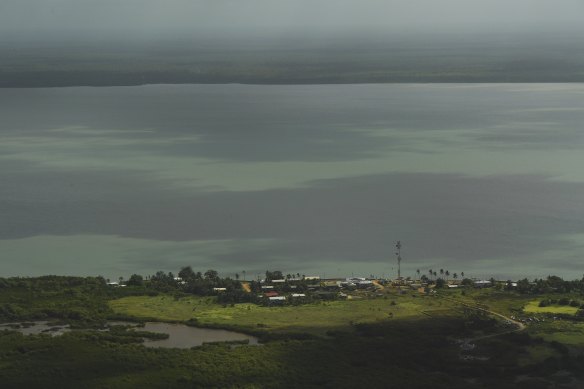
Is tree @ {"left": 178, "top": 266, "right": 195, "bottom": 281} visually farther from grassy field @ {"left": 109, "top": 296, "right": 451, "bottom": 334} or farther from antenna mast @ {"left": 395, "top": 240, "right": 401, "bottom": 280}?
antenna mast @ {"left": 395, "top": 240, "right": 401, "bottom": 280}

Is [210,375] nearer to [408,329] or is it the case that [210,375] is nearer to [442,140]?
[408,329]

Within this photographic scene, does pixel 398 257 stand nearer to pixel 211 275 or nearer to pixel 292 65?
pixel 211 275

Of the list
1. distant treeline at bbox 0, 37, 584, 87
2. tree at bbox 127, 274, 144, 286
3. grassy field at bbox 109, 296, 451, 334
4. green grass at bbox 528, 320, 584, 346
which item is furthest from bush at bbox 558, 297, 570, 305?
distant treeline at bbox 0, 37, 584, 87

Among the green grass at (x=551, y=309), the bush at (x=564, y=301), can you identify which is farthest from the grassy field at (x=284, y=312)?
the bush at (x=564, y=301)

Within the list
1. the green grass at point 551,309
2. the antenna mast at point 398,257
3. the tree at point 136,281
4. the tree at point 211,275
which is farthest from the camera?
the antenna mast at point 398,257

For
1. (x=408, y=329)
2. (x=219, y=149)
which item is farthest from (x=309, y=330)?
(x=219, y=149)

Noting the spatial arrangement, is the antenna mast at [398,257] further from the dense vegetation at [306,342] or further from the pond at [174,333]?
the pond at [174,333]

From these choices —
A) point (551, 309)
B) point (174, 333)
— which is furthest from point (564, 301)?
point (174, 333)
